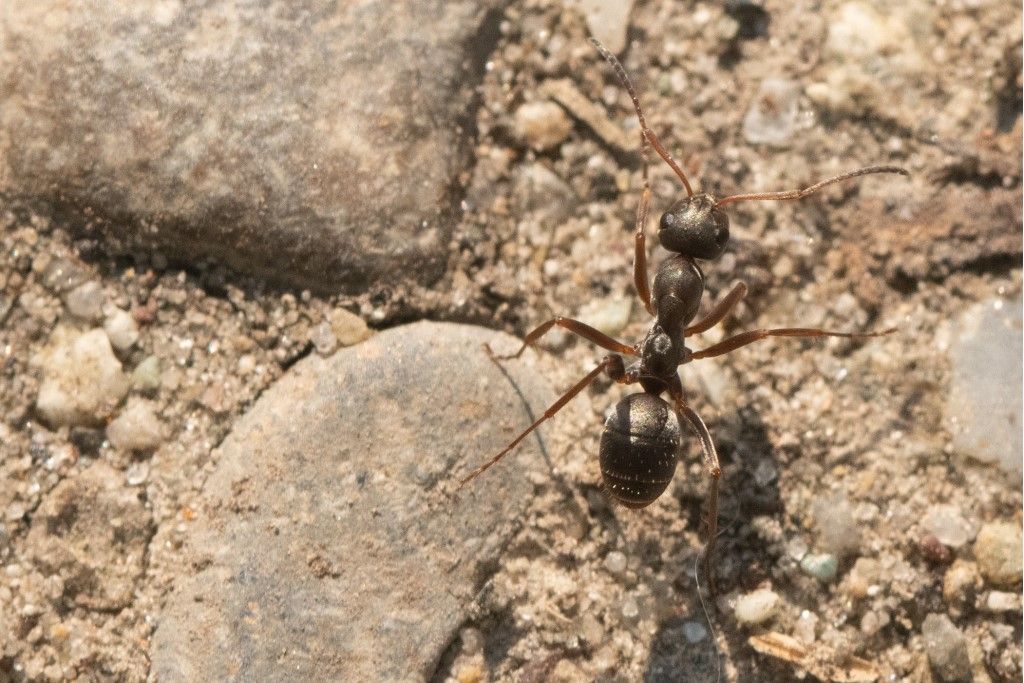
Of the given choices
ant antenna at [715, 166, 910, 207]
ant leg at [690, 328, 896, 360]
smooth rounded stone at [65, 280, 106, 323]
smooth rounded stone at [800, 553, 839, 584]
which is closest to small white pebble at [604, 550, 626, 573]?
smooth rounded stone at [800, 553, 839, 584]

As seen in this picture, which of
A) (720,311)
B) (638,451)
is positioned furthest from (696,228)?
(638,451)

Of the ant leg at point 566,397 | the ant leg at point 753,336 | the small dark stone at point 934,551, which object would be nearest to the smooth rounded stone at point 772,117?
the ant leg at point 753,336

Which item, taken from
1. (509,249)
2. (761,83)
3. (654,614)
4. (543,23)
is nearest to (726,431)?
(654,614)

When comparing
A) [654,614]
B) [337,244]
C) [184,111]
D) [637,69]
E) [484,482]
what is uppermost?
[637,69]

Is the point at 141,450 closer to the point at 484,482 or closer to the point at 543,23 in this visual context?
the point at 484,482

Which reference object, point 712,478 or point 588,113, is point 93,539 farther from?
point 588,113
